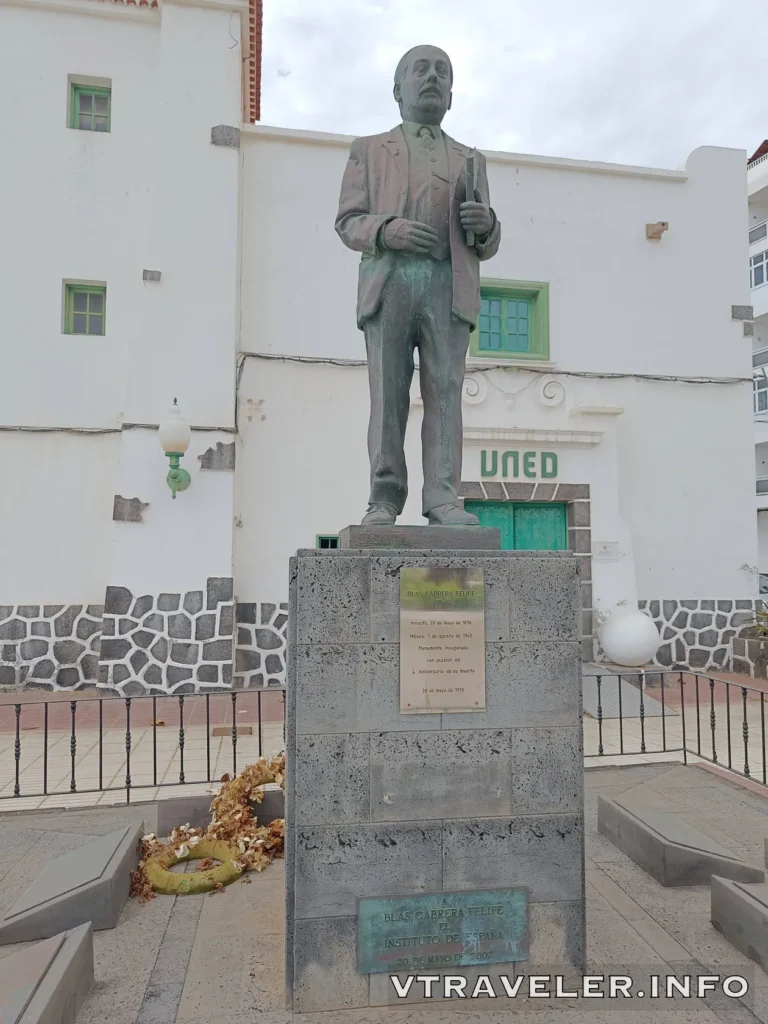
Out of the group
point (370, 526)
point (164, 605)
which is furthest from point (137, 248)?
point (370, 526)

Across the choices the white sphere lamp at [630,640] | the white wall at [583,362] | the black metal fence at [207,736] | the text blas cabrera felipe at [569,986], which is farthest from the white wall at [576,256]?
the text blas cabrera felipe at [569,986]

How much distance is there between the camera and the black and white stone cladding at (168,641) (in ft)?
28.3

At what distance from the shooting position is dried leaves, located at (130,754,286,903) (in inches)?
146

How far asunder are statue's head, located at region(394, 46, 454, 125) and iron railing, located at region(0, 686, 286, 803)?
3.70 metres

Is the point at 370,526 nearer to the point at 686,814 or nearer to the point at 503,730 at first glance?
the point at 503,730

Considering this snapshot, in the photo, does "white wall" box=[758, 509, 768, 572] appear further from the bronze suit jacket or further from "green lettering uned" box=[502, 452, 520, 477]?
the bronze suit jacket

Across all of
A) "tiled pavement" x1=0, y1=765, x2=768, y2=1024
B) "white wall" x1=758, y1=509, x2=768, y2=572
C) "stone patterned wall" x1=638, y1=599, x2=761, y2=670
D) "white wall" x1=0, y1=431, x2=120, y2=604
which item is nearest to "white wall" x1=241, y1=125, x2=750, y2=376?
"white wall" x1=0, y1=431, x2=120, y2=604

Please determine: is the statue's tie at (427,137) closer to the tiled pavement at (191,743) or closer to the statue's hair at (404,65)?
the statue's hair at (404,65)

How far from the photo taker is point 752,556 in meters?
10.7

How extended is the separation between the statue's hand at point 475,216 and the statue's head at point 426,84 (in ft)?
1.86

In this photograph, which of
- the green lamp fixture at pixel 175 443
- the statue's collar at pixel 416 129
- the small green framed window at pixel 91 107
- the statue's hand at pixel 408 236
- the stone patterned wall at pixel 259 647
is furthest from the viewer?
the small green framed window at pixel 91 107

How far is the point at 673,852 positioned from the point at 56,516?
8.43m

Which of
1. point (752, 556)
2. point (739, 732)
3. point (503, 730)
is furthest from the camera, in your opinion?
point (752, 556)

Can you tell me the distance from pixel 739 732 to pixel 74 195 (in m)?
10.6
